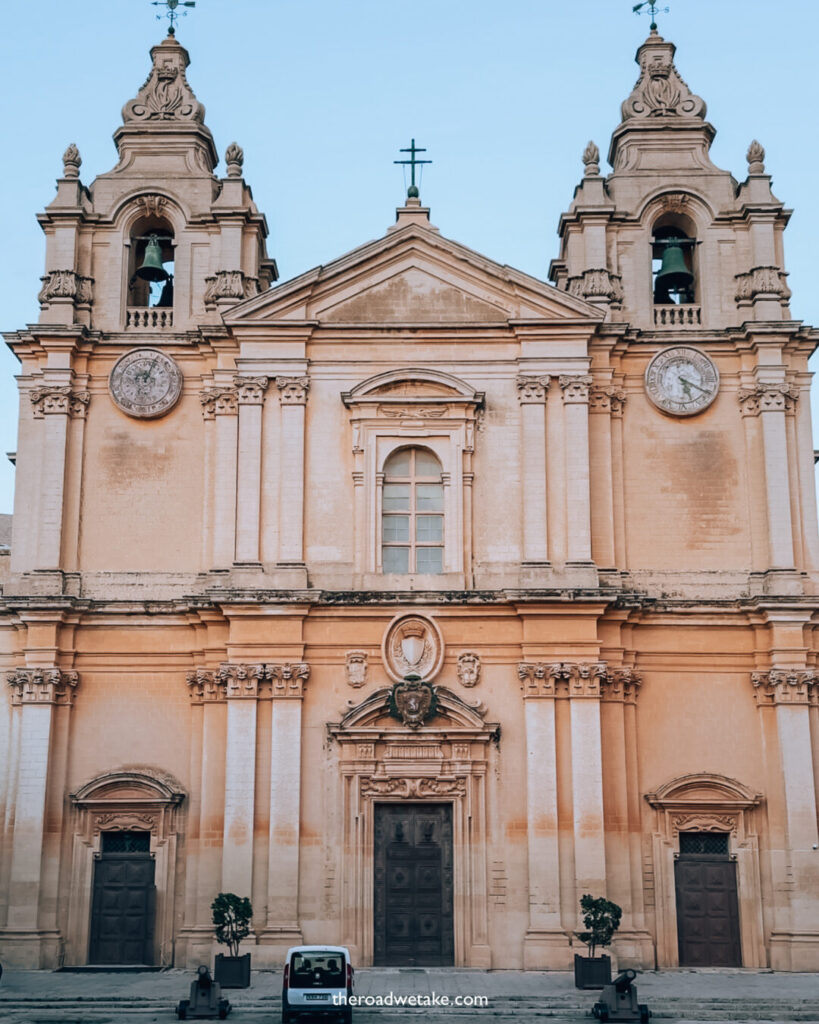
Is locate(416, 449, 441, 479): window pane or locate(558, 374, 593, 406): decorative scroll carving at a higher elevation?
locate(558, 374, 593, 406): decorative scroll carving

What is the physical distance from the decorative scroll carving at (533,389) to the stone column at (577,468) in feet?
1.13

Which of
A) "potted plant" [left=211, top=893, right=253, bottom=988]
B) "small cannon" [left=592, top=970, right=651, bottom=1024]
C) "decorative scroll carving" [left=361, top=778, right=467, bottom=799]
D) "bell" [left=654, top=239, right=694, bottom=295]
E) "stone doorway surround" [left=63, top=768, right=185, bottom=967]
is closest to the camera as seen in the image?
"small cannon" [left=592, top=970, right=651, bottom=1024]

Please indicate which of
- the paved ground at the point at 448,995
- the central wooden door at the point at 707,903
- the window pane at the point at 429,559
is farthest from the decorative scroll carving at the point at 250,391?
the central wooden door at the point at 707,903

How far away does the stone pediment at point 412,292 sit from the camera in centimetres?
2891

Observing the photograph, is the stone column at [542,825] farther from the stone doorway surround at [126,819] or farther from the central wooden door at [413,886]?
the stone doorway surround at [126,819]

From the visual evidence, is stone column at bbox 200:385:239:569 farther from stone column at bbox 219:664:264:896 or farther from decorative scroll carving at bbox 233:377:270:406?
stone column at bbox 219:664:264:896

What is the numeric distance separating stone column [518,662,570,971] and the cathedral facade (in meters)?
0.06

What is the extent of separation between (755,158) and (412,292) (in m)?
8.45

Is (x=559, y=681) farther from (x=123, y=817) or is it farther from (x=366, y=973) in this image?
(x=123, y=817)

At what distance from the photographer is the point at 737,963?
26359mm

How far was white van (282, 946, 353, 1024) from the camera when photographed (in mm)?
20009

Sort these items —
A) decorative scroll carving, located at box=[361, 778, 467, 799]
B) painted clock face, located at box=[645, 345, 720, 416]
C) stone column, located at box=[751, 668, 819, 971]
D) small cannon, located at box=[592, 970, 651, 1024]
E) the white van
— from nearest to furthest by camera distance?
the white van
small cannon, located at box=[592, 970, 651, 1024]
stone column, located at box=[751, 668, 819, 971]
decorative scroll carving, located at box=[361, 778, 467, 799]
painted clock face, located at box=[645, 345, 720, 416]

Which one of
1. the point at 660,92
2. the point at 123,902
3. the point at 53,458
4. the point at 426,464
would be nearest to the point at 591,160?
the point at 660,92

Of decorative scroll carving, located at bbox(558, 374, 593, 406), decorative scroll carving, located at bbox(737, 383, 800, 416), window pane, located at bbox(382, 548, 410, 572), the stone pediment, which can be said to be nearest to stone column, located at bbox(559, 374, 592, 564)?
decorative scroll carving, located at bbox(558, 374, 593, 406)
